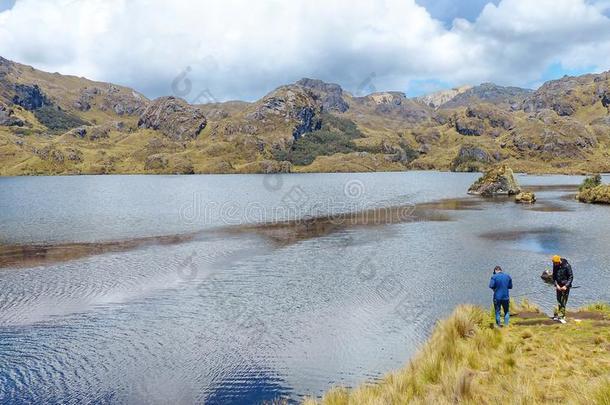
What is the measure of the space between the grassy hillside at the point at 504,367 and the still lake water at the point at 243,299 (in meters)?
4.01

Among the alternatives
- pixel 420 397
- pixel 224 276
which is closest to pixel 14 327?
pixel 224 276

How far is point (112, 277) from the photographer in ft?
141

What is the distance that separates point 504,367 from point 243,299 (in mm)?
22047

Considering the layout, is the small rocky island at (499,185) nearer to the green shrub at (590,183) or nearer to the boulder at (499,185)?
the boulder at (499,185)

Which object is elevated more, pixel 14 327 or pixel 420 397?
pixel 420 397

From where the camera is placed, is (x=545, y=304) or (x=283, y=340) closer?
(x=283, y=340)

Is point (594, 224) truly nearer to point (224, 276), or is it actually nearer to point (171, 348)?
point (224, 276)

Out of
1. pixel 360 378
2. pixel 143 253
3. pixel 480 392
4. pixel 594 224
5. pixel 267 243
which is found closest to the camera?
pixel 480 392

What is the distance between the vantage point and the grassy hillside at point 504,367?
44.6 feet

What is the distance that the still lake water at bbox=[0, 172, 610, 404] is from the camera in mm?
22453

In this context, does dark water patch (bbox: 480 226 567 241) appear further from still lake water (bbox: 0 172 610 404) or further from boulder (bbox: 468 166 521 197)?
boulder (bbox: 468 166 521 197)

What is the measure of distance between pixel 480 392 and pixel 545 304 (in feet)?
71.2

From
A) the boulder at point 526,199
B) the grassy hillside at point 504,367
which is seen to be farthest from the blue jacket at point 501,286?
the boulder at point 526,199

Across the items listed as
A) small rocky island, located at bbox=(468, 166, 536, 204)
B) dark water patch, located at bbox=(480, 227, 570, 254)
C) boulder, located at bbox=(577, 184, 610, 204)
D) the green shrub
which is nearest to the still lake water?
dark water patch, located at bbox=(480, 227, 570, 254)
